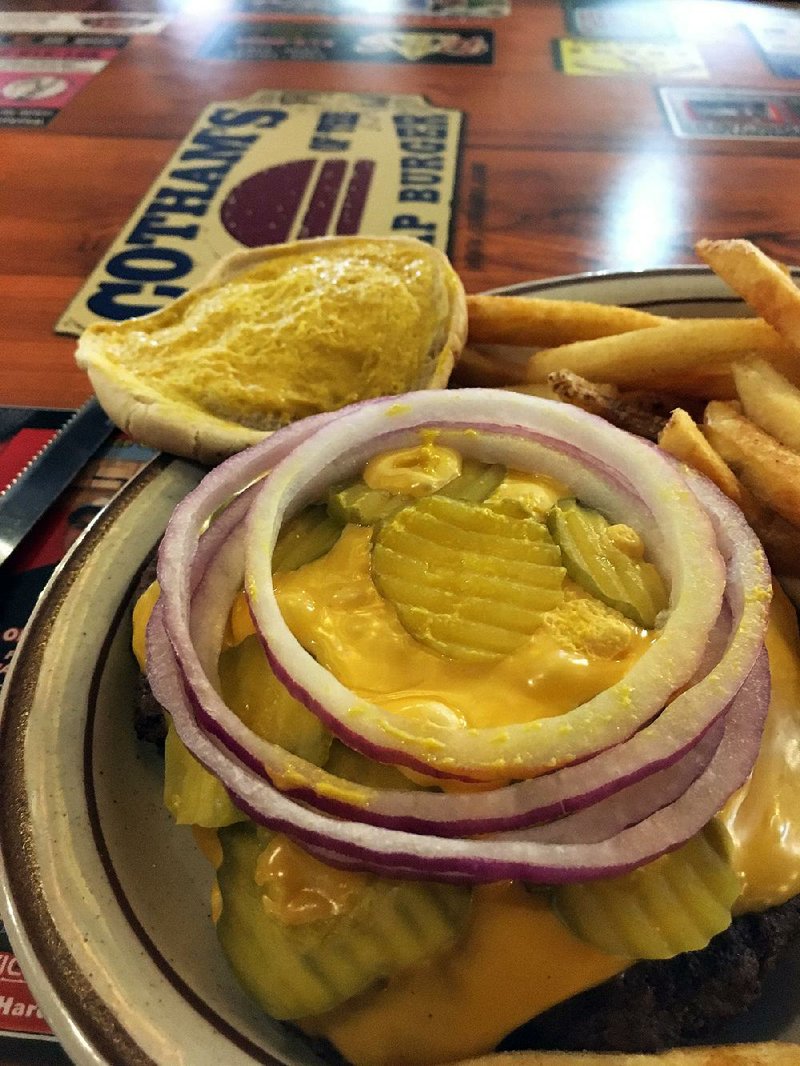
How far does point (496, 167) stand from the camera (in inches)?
115

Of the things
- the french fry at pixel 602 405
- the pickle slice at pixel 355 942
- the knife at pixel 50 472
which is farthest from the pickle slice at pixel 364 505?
the knife at pixel 50 472

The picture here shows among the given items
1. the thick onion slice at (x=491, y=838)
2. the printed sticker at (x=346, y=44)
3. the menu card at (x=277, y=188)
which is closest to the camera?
the thick onion slice at (x=491, y=838)

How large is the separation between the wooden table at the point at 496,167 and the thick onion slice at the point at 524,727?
1.22m

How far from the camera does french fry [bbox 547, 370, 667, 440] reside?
1.41 m

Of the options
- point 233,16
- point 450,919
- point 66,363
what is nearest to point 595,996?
point 450,919

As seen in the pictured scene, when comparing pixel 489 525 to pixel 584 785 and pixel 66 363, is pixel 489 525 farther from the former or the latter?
pixel 66 363

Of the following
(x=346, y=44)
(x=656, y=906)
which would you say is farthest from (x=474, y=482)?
(x=346, y=44)

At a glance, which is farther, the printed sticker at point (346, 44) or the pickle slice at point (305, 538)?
the printed sticker at point (346, 44)

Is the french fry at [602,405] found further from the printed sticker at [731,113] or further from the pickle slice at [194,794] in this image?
the printed sticker at [731,113]

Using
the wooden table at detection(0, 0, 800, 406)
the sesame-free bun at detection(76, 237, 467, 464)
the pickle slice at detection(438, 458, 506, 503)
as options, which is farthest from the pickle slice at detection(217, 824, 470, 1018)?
the wooden table at detection(0, 0, 800, 406)

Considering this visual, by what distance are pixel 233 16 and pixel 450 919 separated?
4.50 m

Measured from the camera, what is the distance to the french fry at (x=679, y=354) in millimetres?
1412

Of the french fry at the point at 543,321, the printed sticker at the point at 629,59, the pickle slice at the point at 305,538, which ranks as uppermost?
the printed sticker at the point at 629,59

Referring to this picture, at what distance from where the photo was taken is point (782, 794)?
1025 millimetres
